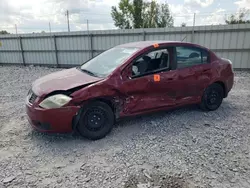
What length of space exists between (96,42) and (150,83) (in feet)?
29.0

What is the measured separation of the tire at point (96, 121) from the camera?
3170mm

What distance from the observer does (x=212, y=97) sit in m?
4.34

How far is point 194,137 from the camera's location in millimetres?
3336

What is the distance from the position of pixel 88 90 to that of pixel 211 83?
270 centimetres

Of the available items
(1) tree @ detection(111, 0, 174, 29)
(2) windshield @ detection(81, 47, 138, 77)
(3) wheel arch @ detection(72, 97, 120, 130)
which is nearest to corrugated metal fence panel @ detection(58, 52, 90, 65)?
(2) windshield @ detection(81, 47, 138, 77)

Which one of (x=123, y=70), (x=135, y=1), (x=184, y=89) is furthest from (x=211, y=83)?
(x=135, y=1)

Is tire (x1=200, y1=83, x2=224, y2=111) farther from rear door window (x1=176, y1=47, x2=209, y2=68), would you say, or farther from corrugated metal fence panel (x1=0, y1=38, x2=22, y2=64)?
corrugated metal fence panel (x1=0, y1=38, x2=22, y2=64)

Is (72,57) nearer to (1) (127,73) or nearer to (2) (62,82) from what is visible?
(2) (62,82)

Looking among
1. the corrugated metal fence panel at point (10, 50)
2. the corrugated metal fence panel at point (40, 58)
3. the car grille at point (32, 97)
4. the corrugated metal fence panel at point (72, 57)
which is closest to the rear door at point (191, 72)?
the car grille at point (32, 97)

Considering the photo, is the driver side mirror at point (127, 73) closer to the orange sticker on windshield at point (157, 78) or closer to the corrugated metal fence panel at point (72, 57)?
the orange sticker on windshield at point (157, 78)

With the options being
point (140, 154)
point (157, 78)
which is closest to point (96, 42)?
point (157, 78)

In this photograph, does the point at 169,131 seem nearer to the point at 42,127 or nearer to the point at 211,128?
the point at 211,128

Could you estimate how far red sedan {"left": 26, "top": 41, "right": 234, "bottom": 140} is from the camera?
304 cm

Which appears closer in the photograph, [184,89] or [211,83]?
[184,89]
